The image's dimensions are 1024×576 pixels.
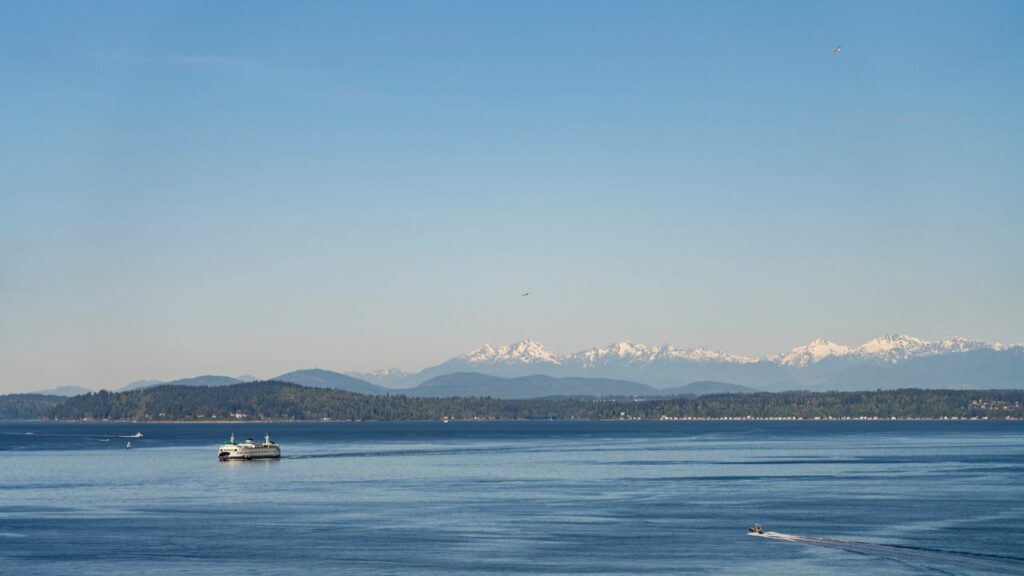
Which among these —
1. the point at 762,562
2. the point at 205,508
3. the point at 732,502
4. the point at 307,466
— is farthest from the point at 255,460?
the point at 762,562

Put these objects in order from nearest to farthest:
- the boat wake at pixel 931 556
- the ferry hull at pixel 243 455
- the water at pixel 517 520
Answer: the boat wake at pixel 931 556 < the water at pixel 517 520 < the ferry hull at pixel 243 455

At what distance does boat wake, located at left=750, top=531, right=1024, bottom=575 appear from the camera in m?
74.6

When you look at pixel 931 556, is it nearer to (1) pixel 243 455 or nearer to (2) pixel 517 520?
(2) pixel 517 520

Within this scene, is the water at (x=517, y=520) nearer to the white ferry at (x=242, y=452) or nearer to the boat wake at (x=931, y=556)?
the boat wake at (x=931, y=556)

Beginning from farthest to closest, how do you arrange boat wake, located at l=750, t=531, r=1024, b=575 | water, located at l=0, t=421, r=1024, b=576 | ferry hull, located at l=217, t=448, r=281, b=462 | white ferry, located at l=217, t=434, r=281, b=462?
white ferry, located at l=217, t=434, r=281, b=462
ferry hull, located at l=217, t=448, r=281, b=462
water, located at l=0, t=421, r=1024, b=576
boat wake, located at l=750, t=531, r=1024, b=575

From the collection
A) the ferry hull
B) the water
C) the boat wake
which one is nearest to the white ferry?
the ferry hull

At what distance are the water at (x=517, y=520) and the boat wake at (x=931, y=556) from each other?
163 mm

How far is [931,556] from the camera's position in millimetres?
78688

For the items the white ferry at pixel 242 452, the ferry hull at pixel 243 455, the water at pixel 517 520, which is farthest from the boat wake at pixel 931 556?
the white ferry at pixel 242 452

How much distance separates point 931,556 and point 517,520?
30.3m

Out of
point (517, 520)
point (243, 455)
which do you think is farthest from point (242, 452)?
point (517, 520)

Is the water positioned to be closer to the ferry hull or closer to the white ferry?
the ferry hull

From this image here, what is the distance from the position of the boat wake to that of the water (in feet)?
0.53

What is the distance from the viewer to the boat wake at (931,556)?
74.6 meters
